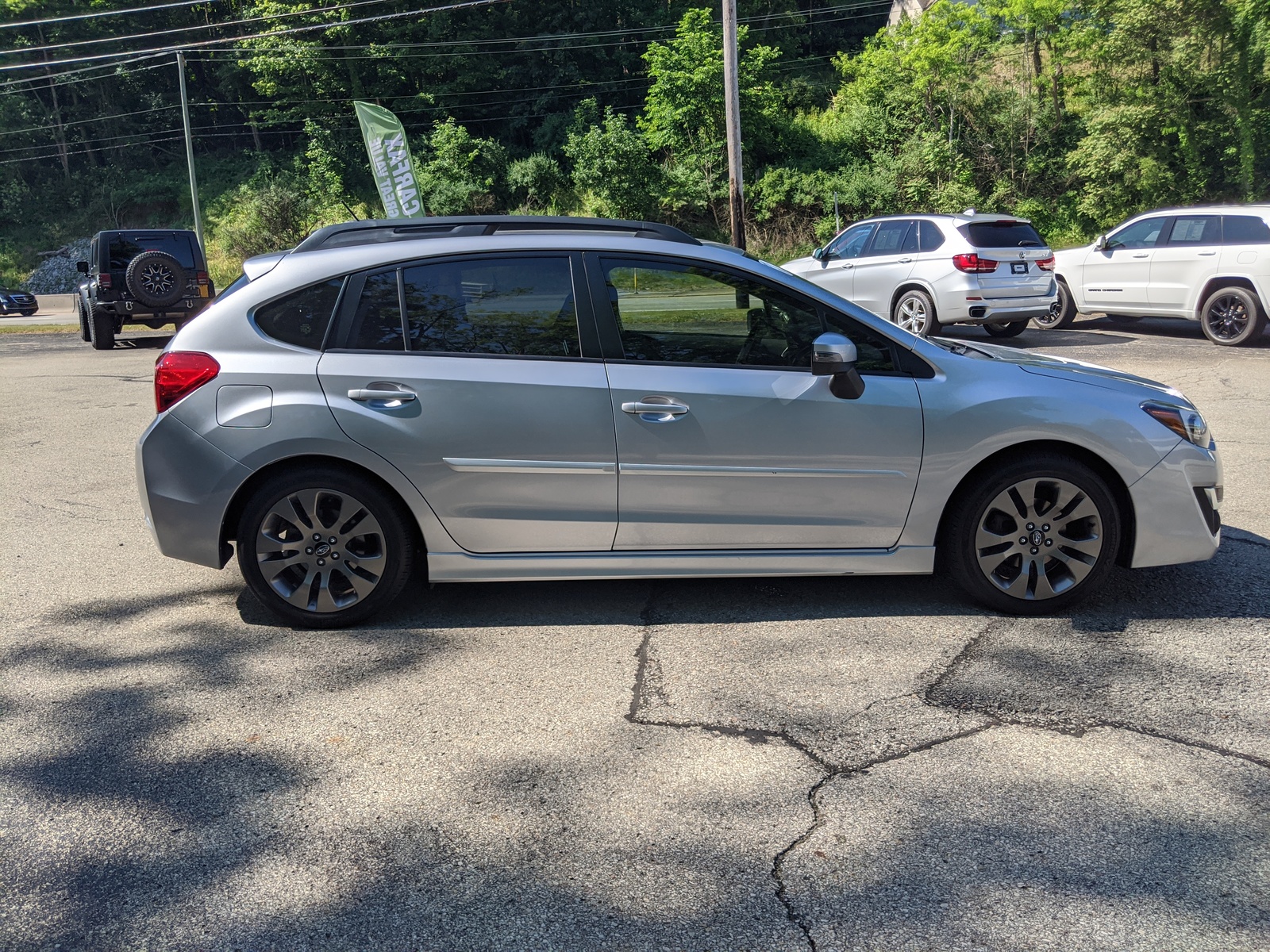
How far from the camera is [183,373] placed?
4.48 metres

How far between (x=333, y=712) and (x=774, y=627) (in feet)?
6.16

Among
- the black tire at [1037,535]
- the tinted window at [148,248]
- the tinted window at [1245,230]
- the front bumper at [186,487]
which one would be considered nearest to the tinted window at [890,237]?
the tinted window at [1245,230]

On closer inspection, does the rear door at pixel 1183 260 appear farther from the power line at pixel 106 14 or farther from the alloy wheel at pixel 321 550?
the power line at pixel 106 14

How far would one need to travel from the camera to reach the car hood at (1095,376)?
4.61 m

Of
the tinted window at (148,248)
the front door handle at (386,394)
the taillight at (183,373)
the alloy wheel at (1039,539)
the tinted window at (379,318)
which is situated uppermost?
the tinted window at (148,248)

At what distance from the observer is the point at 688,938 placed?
2.46m

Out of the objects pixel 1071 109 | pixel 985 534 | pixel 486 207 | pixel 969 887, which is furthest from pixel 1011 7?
pixel 969 887

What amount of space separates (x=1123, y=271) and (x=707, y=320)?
39.7 ft

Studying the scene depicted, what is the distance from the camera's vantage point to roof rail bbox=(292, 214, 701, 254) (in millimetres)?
4777

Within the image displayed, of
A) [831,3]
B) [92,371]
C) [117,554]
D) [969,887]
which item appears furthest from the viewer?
[831,3]

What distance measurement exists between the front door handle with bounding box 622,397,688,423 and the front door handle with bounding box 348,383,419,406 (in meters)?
0.92

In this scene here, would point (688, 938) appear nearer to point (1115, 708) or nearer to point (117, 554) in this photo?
point (1115, 708)

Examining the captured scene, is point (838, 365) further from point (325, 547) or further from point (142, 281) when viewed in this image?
point (142, 281)

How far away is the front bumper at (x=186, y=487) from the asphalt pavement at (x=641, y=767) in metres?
0.40
